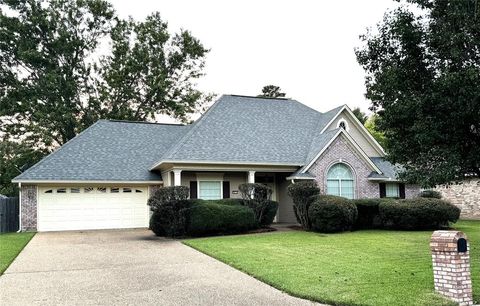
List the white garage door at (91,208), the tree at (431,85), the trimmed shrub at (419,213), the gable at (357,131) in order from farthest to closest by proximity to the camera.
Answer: the gable at (357,131) → the white garage door at (91,208) → the trimmed shrub at (419,213) → the tree at (431,85)

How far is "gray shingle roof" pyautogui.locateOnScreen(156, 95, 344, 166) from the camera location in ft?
67.9

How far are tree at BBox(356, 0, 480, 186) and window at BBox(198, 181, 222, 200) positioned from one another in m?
12.2

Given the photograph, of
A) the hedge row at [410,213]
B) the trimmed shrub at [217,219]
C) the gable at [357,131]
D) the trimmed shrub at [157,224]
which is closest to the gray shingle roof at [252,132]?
the gable at [357,131]

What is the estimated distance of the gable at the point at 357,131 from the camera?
24453 mm

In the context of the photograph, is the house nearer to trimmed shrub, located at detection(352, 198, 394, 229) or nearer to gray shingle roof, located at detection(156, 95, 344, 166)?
gray shingle roof, located at detection(156, 95, 344, 166)

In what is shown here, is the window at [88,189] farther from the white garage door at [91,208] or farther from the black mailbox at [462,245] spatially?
the black mailbox at [462,245]

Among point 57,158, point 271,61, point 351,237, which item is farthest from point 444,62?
point 57,158

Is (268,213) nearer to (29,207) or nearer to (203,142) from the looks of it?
(203,142)

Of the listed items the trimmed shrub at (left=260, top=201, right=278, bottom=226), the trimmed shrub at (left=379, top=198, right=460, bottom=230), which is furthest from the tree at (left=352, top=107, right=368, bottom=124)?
the trimmed shrub at (left=260, top=201, right=278, bottom=226)

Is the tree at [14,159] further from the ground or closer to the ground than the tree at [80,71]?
closer to the ground

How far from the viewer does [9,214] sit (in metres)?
21.5

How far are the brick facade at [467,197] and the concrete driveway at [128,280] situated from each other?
1829 cm

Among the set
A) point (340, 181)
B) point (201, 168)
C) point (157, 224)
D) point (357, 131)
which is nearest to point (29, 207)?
point (157, 224)

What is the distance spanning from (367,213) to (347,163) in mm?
3158
